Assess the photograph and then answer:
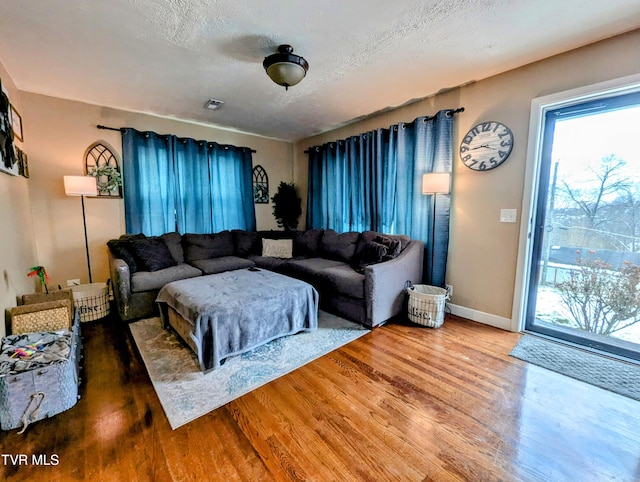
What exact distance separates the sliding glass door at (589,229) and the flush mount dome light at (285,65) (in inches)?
89.6

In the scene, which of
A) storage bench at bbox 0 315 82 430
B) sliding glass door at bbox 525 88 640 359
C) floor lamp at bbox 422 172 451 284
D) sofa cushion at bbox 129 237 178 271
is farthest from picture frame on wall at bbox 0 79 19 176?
sliding glass door at bbox 525 88 640 359

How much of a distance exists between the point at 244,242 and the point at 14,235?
7.93 feet

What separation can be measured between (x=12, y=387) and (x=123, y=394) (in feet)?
1.78

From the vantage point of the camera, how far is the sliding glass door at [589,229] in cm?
220

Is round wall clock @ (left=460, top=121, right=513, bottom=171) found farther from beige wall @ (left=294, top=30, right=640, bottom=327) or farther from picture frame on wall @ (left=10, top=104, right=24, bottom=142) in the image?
picture frame on wall @ (left=10, top=104, right=24, bottom=142)

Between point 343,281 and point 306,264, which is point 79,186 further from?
point 343,281

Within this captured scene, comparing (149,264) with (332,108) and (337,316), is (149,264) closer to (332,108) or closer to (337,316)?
(337,316)

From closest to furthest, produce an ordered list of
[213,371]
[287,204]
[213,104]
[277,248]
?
[213,371]
[213,104]
[277,248]
[287,204]

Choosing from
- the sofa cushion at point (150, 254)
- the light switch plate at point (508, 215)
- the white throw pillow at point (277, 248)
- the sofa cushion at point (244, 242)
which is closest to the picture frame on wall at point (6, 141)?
the sofa cushion at point (150, 254)

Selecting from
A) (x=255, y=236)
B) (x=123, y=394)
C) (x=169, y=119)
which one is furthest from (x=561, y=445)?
(x=169, y=119)

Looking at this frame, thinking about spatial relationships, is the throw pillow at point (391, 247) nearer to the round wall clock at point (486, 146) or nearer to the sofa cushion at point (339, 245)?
the sofa cushion at point (339, 245)

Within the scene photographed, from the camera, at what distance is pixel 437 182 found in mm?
2914

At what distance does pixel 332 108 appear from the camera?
3.52 meters

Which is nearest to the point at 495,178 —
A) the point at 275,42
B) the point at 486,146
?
the point at 486,146
